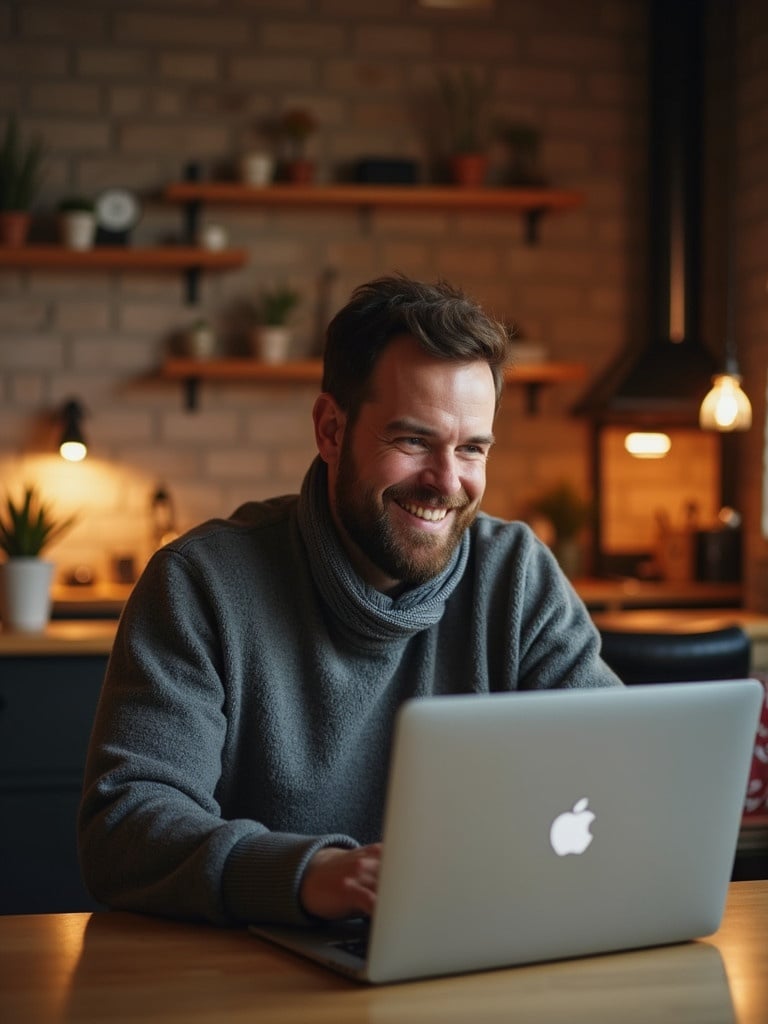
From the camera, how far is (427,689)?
1.86 m

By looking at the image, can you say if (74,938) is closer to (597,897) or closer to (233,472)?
(597,897)

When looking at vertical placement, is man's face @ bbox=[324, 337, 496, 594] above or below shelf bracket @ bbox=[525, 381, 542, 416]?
below

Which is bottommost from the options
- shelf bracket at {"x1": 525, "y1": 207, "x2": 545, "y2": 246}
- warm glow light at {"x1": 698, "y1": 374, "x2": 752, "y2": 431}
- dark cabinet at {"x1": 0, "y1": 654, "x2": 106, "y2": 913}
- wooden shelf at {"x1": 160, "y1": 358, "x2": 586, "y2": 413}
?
dark cabinet at {"x1": 0, "y1": 654, "x2": 106, "y2": 913}

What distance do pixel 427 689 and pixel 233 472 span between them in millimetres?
2785

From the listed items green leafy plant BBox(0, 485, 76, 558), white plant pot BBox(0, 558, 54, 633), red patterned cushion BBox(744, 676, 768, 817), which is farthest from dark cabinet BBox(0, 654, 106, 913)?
red patterned cushion BBox(744, 676, 768, 817)

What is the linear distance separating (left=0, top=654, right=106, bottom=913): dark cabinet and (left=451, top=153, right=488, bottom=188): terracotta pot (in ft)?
6.86

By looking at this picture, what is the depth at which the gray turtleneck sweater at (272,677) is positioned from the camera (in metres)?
1.52

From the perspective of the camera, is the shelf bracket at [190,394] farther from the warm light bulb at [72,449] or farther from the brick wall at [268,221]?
the warm light bulb at [72,449]

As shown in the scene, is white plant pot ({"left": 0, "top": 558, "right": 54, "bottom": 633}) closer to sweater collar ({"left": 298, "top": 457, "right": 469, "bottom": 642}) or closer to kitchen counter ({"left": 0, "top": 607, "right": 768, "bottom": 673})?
kitchen counter ({"left": 0, "top": 607, "right": 768, "bottom": 673})

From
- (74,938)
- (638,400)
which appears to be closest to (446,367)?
(74,938)

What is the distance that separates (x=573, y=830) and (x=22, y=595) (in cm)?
243

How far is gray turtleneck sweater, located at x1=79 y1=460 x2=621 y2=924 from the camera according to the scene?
1.52m

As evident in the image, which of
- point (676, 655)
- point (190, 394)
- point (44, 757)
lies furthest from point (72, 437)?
point (676, 655)

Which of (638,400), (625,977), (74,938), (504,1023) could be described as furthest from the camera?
(638,400)
